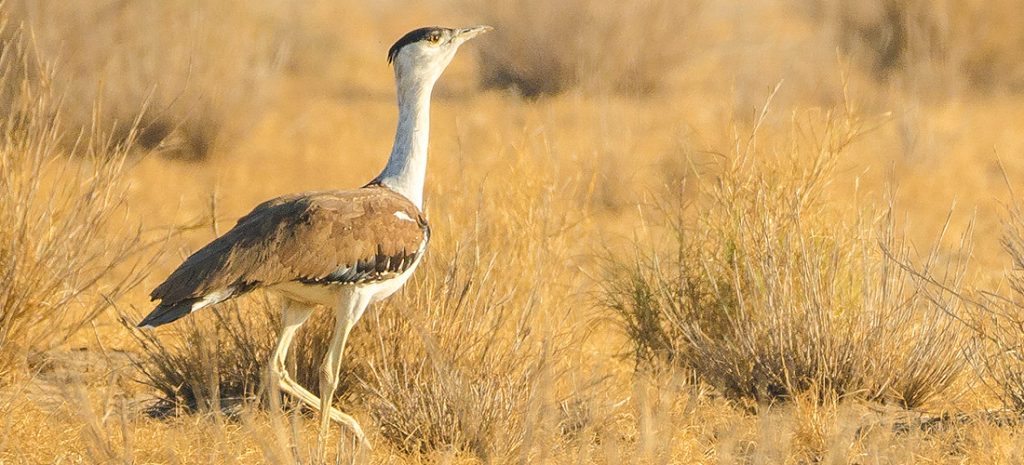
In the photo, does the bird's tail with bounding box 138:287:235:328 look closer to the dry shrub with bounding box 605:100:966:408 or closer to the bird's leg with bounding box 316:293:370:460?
the bird's leg with bounding box 316:293:370:460

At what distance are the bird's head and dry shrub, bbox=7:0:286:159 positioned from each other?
4.22m

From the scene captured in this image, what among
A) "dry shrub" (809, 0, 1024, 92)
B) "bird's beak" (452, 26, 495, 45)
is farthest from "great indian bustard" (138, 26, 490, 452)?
"dry shrub" (809, 0, 1024, 92)

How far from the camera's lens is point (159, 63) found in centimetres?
981

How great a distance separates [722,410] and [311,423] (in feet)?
4.21

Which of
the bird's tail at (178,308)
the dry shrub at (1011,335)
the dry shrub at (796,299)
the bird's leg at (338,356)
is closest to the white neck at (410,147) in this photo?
the bird's leg at (338,356)

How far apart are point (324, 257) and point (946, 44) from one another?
9.22 metres

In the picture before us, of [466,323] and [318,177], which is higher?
[466,323]

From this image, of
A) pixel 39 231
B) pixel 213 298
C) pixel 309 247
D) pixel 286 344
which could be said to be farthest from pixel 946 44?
pixel 213 298

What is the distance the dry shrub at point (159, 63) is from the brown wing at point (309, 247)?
470 cm

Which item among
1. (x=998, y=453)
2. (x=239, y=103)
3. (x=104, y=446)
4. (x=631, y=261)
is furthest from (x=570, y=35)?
(x=104, y=446)

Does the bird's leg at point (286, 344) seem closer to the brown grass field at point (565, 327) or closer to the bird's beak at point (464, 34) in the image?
the brown grass field at point (565, 327)

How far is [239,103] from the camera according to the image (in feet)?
33.6

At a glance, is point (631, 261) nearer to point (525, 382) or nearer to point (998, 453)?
point (525, 382)

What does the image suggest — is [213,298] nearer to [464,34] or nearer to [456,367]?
[456,367]
